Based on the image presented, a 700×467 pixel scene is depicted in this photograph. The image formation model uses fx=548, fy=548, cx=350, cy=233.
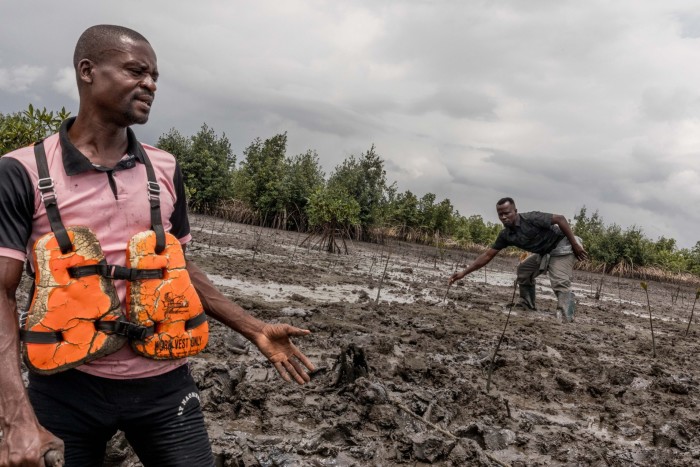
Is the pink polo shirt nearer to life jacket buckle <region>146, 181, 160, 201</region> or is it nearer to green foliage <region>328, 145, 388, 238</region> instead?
life jacket buckle <region>146, 181, 160, 201</region>

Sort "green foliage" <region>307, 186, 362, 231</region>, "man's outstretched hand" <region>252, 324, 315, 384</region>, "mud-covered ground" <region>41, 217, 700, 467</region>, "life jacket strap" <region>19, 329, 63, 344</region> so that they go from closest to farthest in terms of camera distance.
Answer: "life jacket strap" <region>19, 329, 63, 344</region> < "man's outstretched hand" <region>252, 324, 315, 384</region> < "mud-covered ground" <region>41, 217, 700, 467</region> < "green foliage" <region>307, 186, 362, 231</region>

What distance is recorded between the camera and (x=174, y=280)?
184 cm

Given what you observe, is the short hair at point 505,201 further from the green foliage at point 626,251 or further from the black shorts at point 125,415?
the green foliage at point 626,251

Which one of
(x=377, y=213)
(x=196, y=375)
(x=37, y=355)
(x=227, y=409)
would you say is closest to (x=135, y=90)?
(x=37, y=355)

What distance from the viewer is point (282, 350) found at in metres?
2.12

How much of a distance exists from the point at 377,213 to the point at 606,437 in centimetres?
2560

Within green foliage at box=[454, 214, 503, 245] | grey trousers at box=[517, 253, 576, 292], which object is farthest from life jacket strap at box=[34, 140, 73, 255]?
green foliage at box=[454, 214, 503, 245]

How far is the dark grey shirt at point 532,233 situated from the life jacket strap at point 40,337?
7.70m

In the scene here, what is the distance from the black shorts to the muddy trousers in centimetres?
781

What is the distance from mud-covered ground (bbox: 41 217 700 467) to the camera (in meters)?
3.47

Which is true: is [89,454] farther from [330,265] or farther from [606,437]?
[330,265]

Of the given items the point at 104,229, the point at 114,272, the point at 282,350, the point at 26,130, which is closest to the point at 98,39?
the point at 104,229

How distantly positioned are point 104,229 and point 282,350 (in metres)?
0.79

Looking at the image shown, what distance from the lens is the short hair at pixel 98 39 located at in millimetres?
1794
